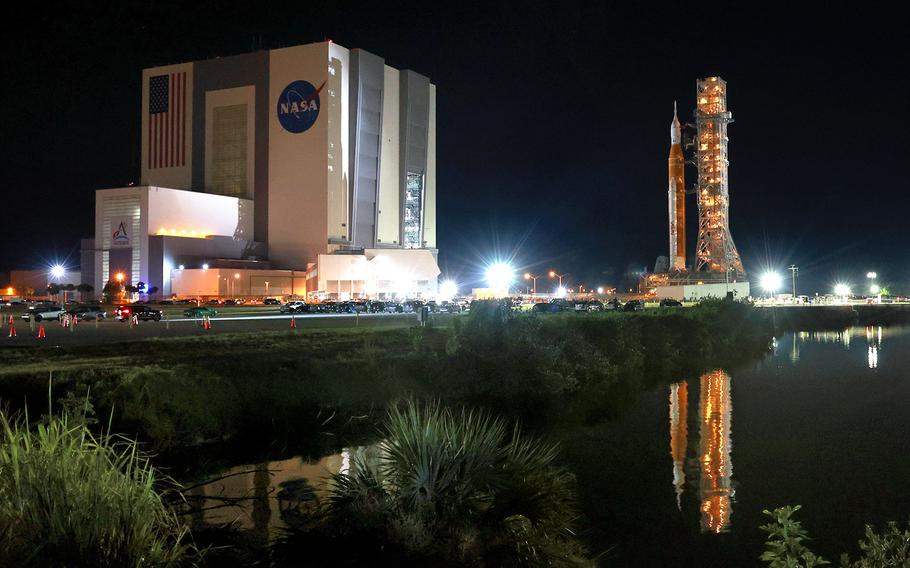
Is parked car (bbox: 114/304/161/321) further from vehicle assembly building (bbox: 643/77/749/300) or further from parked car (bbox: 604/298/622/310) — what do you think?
vehicle assembly building (bbox: 643/77/749/300)

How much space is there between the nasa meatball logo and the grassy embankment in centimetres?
6391

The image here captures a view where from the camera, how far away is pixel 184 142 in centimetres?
10606

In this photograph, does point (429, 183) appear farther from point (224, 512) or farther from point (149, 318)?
point (224, 512)

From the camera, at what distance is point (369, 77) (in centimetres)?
10438

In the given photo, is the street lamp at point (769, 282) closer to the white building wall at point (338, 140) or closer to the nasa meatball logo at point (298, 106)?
the white building wall at point (338, 140)

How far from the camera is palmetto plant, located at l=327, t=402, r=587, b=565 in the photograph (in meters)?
10.9

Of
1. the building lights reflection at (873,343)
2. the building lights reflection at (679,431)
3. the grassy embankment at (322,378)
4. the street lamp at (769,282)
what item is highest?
the street lamp at (769,282)

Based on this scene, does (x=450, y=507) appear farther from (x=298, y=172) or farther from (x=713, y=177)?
(x=713, y=177)

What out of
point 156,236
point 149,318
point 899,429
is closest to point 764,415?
point 899,429

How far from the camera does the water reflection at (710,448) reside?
17078 mm

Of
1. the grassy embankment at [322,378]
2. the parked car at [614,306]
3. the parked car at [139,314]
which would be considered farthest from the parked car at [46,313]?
the parked car at [614,306]

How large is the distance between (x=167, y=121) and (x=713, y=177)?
267 ft

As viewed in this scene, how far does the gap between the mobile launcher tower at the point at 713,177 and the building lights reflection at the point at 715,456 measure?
3300 inches

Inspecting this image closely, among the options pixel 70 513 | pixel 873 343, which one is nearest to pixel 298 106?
pixel 873 343
